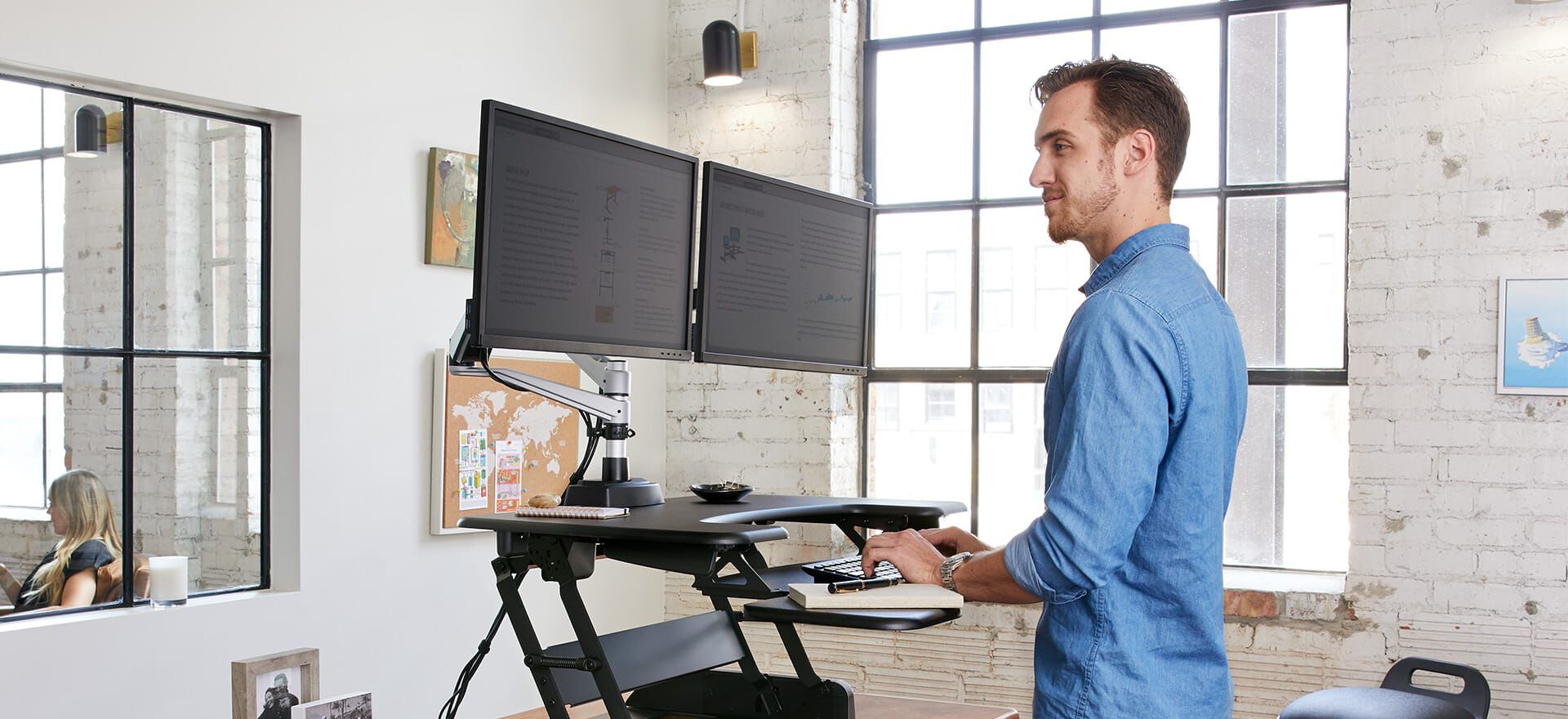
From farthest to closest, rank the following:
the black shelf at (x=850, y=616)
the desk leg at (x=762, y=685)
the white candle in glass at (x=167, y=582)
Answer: the white candle in glass at (x=167, y=582) < the desk leg at (x=762, y=685) < the black shelf at (x=850, y=616)

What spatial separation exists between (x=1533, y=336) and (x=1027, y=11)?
1.96m

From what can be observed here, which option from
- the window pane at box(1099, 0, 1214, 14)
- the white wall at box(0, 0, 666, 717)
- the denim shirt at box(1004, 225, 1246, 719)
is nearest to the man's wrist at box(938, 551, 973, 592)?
the denim shirt at box(1004, 225, 1246, 719)

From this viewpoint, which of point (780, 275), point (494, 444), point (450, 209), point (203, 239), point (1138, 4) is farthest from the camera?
point (1138, 4)

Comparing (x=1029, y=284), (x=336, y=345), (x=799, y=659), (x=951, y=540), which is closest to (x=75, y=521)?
(x=336, y=345)

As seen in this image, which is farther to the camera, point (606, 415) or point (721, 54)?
point (721, 54)

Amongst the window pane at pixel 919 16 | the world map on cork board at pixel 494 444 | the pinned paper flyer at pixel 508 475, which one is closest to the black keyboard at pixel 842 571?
the world map on cork board at pixel 494 444

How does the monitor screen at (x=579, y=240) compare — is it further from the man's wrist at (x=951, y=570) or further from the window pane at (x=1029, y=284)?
the window pane at (x=1029, y=284)

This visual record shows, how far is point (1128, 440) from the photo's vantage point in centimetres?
147

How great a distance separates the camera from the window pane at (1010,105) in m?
4.53

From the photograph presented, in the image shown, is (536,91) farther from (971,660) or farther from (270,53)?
(971,660)

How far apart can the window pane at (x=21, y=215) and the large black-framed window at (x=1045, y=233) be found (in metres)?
2.73

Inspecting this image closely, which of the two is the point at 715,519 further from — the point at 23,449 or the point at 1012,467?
the point at 1012,467

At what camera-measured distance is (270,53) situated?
125 inches

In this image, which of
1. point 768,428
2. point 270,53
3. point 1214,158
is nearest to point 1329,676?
point 1214,158
